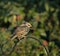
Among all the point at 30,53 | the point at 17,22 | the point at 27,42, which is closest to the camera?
the point at 30,53

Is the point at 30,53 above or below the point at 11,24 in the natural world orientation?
above

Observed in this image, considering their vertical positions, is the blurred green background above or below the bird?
below

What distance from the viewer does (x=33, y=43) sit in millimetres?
4957

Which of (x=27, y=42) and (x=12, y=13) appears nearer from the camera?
(x=27, y=42)

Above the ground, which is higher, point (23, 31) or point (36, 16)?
point (23, 31)

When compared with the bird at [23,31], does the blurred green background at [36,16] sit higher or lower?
lower

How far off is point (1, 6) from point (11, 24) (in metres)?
0.51

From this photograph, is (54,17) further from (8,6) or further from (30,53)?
(30,53)

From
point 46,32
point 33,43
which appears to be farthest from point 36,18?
point 33,43

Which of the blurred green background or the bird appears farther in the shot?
the blurred green background

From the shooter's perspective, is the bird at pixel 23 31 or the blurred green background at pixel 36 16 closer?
the bird at pixel 23 31

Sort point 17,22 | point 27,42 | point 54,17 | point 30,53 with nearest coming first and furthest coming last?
point 30,53 < point 27,42 < point 17,22 < point 54,17

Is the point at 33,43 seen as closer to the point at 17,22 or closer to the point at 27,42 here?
the point at 27,42

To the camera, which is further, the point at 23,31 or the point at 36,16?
the point at 36,16
